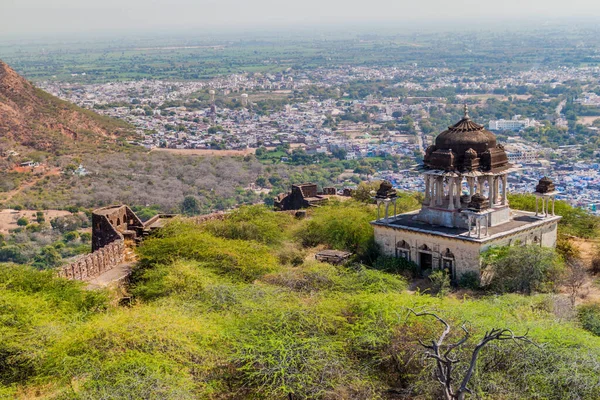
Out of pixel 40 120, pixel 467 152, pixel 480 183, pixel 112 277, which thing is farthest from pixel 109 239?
pixel 40 120

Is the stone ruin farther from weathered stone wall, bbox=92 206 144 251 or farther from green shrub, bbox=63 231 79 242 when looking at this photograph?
green shrub, bbox=63 231 79 242

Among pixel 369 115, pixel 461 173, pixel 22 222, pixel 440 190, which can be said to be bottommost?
pixel 369 115

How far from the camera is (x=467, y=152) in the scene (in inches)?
846

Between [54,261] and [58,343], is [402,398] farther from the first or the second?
[54,261]

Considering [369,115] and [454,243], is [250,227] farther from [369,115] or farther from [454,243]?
[369,115]

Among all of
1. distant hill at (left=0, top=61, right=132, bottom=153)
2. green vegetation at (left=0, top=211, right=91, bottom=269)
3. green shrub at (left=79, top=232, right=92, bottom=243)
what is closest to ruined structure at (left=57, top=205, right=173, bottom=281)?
green vegetation at (left=0, top=211, right=91, bottom=269)

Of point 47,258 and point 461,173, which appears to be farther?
point 47,258

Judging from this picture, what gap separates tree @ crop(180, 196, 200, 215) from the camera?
211 ft

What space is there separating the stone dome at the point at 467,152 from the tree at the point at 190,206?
141 feet

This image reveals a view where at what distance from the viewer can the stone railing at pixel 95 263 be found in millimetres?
20005

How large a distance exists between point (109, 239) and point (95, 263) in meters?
3.09

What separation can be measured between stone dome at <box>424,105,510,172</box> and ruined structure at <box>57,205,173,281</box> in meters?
7.93

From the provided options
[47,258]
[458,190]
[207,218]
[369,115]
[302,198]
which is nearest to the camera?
[458,190]

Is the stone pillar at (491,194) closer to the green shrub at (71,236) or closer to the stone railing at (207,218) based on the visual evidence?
the stone railing at (207,218)
